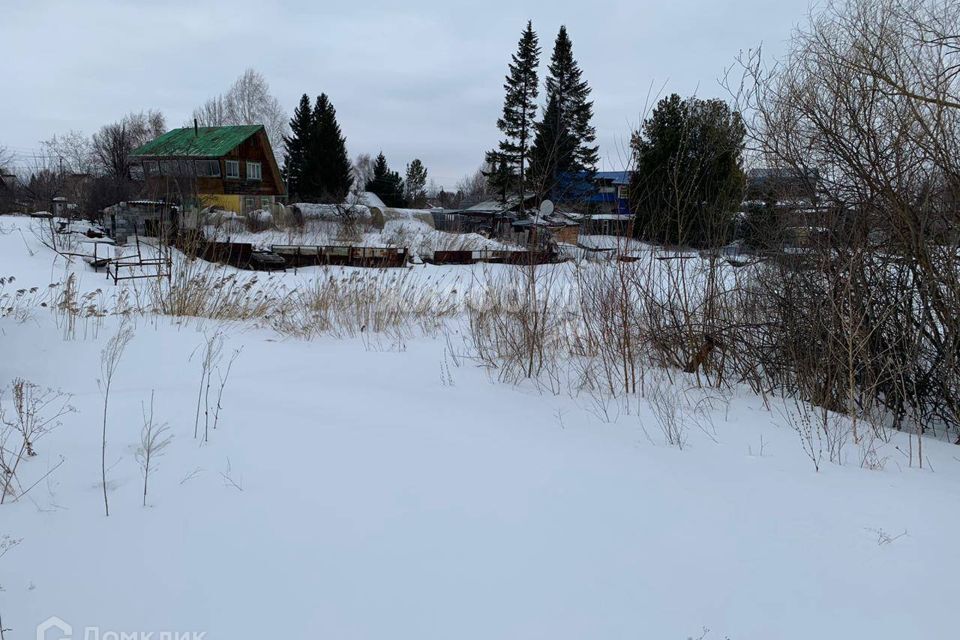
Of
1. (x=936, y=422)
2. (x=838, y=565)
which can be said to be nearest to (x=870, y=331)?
(x=936, y=422)

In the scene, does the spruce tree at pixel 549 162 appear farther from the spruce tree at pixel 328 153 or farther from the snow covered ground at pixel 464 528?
the spruce tree at pixel 328 153

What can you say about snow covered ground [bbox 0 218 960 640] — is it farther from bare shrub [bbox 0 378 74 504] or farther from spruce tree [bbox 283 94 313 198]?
spruce tree [bbox 283 94 313 198]

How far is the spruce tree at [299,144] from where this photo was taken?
38.5 meters

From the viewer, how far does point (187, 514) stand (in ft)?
8.74

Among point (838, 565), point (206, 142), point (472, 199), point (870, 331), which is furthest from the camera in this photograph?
point (472, 199)

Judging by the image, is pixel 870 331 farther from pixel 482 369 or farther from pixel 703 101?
pixel 482 369

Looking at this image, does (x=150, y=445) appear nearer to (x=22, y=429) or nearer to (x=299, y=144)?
(x=22, y=429)

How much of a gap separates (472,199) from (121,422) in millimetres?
57534

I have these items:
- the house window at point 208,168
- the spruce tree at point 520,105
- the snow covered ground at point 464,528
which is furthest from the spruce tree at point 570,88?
the snow covered ground at point 464,528

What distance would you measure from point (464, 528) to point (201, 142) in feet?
117

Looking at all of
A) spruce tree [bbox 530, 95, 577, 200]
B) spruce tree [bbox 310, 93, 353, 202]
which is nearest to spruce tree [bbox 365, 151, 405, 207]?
spruce tree [bbox 310, 93, 353, 202]

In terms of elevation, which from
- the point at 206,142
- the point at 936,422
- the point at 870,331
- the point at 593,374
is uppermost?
the point at 206,142

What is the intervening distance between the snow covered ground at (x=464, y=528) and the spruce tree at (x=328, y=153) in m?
34.9

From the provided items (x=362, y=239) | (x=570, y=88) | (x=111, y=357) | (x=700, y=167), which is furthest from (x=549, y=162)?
(x=570, y=88)
